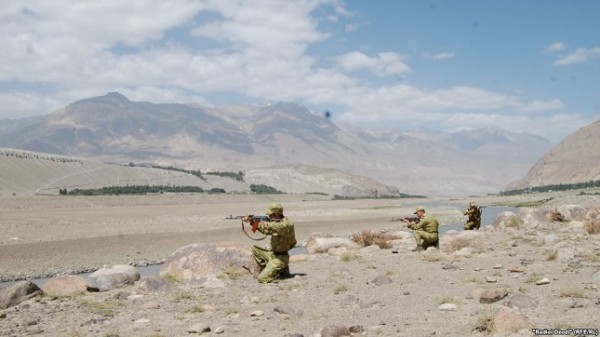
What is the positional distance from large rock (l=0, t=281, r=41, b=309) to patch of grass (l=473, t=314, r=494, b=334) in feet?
31.7

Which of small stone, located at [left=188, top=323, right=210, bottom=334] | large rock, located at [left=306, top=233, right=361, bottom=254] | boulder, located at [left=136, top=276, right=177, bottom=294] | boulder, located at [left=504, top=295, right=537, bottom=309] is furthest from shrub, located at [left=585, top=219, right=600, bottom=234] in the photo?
small stone, located at [left=188, top=323, right=210, bottom=334]

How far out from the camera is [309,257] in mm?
18531

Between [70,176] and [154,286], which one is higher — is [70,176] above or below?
above

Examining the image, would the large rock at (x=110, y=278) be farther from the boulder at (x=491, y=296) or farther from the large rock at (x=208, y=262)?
the boulder at (x=491, y=296)

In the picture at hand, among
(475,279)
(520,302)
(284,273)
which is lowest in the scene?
(284,273)

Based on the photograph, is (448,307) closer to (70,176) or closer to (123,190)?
(123,190)

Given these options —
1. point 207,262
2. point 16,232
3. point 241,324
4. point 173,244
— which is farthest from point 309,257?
point 16,232

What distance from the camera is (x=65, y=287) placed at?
12.9 m

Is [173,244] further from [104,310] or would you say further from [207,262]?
[104,310]

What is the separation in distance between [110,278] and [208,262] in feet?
9.58

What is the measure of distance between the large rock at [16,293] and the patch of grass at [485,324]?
9670 millimetres

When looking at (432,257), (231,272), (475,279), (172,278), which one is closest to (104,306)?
(172,278)

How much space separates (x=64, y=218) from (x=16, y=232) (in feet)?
43.2

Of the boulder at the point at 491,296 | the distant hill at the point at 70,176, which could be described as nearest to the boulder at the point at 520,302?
the boulder at the point at 491,296
